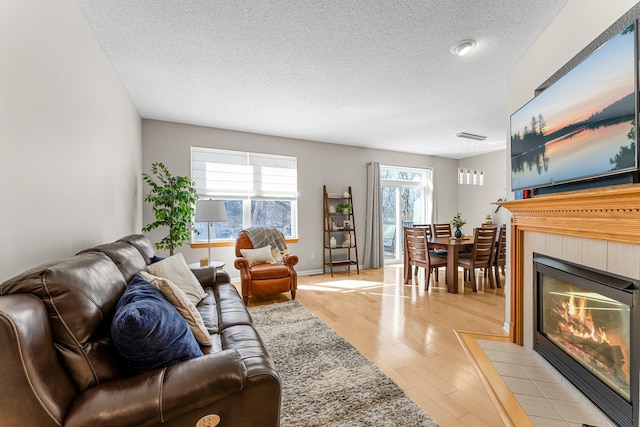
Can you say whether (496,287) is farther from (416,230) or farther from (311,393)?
(311,393)

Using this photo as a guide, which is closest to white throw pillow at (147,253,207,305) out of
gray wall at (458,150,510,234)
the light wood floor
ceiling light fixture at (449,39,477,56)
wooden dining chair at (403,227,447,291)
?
the light wood floor

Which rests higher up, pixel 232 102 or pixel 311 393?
pixel 232 102

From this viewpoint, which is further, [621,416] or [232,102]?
[232,102]

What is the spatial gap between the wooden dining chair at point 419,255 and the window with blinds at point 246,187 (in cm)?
203

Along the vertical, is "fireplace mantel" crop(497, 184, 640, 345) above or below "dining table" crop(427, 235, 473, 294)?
above

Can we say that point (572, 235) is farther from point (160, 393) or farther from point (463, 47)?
point (160, 393)

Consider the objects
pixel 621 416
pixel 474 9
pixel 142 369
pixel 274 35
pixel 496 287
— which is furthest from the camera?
pixel 496 287

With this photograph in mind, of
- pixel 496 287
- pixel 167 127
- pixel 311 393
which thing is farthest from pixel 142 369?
pixel 496 287

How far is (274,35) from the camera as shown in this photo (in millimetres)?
2174

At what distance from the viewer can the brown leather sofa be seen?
0.78 m

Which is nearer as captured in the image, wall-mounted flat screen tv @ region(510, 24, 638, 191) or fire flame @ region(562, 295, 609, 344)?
wall-mounted flat screen tv @ region(510, 24, 638, 191)

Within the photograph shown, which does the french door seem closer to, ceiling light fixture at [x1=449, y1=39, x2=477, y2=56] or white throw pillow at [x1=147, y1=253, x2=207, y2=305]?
ceiling light fixture at [x1=449, y1=39, x2=477, y2=56]

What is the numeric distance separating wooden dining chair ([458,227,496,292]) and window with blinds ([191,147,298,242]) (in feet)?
9.51

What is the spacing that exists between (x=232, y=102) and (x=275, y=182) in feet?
5.84
